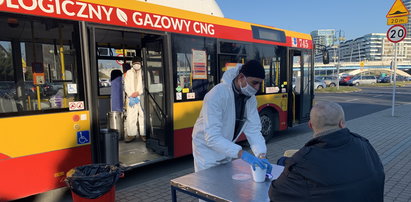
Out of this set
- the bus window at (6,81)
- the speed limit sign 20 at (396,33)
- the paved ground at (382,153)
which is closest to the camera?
the bus window at (6,81)

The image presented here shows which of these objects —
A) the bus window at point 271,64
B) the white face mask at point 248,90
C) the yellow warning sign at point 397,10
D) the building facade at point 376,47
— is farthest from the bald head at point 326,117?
the building facade at point 376,47

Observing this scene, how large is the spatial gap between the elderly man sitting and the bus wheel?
206 inches

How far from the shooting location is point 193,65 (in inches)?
212

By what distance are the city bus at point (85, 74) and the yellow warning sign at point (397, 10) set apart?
20.3 feet

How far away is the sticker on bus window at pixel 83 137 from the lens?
3930 mm

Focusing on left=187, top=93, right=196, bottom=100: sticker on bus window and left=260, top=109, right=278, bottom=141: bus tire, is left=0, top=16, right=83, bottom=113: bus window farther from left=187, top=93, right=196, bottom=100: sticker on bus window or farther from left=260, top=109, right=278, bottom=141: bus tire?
left=260, top=109, right=278, bottom=141: bus tire

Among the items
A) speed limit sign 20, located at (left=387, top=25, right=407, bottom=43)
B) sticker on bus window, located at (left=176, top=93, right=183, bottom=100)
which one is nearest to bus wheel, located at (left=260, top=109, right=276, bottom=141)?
sticker on bus window, located at (left=176, top=93, right=183, bottom=100)

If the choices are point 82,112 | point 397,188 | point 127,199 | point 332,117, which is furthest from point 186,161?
point 332,117

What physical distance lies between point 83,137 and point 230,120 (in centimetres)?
236

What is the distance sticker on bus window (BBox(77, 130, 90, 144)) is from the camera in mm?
3930

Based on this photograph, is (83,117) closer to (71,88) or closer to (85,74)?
(71,88)

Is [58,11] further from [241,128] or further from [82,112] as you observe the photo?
[241,128]

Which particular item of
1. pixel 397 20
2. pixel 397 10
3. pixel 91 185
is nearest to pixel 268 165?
pixel 91 185

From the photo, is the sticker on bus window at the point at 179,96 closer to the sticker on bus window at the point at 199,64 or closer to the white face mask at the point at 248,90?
the sticker on bus window at the point at 199,64
